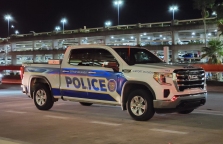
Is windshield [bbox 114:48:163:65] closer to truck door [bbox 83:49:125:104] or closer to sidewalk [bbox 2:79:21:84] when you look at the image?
truck door [bbox 83:49:125:104]

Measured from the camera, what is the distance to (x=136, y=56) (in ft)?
32.5

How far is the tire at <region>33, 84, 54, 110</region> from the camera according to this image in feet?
36.9

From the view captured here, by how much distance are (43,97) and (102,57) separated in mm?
2814

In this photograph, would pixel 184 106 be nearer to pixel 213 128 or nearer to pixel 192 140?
pixel 213 128

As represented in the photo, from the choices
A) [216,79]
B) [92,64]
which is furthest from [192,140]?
[216,79]

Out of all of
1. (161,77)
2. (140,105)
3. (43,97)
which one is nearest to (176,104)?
(161,77)

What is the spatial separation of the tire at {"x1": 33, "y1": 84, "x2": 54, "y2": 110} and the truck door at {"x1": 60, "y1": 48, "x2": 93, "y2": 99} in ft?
2.61

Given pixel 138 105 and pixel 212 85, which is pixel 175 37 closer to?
pixel 212 85

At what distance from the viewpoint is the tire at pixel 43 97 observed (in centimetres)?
1124

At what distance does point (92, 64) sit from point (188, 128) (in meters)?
3.47

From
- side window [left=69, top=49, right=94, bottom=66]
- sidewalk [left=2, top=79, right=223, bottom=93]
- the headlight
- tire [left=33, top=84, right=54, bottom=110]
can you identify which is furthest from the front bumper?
sidewalk [left=2, top=79, right=223, bottom=93]

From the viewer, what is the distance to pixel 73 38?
198 ft

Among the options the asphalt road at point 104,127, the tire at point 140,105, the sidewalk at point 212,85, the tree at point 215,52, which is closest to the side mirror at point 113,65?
the tire at point 140,105

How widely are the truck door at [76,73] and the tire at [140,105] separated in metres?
1.59
